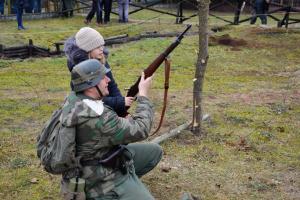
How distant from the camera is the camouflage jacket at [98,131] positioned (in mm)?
3529

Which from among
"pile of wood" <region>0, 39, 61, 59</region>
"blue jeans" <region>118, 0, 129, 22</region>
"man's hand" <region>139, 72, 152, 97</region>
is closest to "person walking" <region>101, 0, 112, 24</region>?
"blue jeans" <region>118, 0, 129, 22</region>

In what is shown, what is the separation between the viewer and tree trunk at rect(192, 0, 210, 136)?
6820 millimetres

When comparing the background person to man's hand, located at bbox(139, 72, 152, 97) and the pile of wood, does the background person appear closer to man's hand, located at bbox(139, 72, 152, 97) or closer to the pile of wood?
the pile of wood

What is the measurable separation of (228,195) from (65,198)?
85.7 inches

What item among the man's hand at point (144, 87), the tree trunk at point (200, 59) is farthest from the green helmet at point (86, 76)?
the tree trunk at point (200, 59)

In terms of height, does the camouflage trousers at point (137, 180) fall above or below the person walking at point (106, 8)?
below

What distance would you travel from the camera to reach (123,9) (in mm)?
20906

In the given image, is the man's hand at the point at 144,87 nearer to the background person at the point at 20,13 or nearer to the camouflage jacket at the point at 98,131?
the camouflage jacket at the point at 98,131

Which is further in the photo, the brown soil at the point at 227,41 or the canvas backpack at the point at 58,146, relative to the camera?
the brown soil at the point at 227,41

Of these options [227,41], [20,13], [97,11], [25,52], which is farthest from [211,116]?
[97,11]

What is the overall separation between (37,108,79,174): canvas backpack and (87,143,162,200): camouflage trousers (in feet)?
1.23

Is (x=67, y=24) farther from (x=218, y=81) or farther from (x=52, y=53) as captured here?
(x=218, y=81)

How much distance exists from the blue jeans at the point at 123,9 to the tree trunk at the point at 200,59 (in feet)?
46.4

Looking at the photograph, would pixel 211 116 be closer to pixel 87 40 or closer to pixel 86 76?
pixel 87 40
